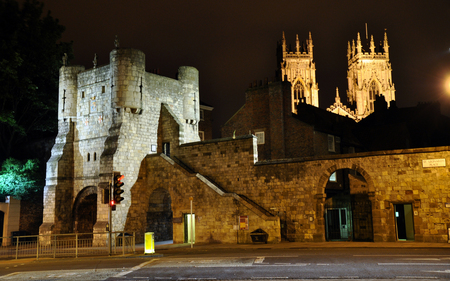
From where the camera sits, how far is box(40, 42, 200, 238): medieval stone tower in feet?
90.8

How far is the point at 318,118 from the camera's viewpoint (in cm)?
3662

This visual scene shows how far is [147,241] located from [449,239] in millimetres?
13969

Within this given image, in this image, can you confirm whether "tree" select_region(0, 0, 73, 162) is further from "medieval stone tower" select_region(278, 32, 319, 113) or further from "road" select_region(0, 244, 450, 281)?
"medieval stone tower" select_region(278, 32, 319, 113)

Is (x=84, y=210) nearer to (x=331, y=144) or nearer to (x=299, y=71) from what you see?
(x=331, y=144)

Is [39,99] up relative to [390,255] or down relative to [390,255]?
up

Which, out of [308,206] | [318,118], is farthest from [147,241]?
[318,118]

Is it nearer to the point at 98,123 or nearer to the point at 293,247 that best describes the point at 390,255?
the point at 293,247

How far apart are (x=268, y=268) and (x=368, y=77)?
3838 inches

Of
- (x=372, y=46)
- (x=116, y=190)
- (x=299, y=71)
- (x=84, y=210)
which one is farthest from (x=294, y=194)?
(x=372, y=46)

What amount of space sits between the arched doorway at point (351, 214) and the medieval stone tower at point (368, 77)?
7173 cm

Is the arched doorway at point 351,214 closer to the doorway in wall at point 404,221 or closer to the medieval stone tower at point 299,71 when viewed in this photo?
the doorway in wall at point 404,221

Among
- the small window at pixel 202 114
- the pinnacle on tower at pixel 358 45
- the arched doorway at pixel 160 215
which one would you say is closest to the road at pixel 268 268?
the arched doorway at pixel 160 215

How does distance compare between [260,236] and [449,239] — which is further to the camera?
[260,236]

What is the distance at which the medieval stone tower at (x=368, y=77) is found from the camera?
98.1 metres
